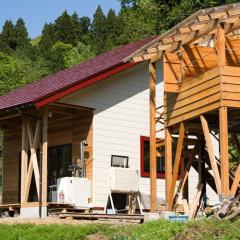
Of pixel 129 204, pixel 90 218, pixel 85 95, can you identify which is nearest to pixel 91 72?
pixel 85 95

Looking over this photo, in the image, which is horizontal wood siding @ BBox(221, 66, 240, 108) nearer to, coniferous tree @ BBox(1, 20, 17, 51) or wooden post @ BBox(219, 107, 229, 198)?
wooden post @ BBox(219, 107, 229, 198)

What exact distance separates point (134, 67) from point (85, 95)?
234 centimetres

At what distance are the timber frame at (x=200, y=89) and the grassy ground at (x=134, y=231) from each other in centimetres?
192

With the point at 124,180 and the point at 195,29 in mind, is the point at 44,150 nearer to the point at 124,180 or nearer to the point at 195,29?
the point at 124,180

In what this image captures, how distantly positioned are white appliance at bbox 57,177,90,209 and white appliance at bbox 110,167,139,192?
0.90 metres

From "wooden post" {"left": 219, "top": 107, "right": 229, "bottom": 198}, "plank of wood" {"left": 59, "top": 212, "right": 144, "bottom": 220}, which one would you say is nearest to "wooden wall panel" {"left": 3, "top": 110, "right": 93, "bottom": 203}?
"plank of wood" {"left": 59, "top": 212, "right": 144, "bottom": 220}

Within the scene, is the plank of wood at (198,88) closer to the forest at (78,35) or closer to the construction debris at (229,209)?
the construction debris at (229,209)

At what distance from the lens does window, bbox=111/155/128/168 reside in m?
19.7

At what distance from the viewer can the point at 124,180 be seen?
19.3 meters

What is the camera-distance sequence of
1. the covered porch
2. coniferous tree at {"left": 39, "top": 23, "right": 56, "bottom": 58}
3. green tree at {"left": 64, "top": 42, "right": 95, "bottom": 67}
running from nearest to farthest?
the covered porch
green tree at {"left": 64, "top": 42, "right": 95, "bottom": 67}
coniferous tree at {"left": 39, "top": 23, "right": 56, "bottom": 58}

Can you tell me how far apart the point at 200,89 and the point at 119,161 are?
6488mm

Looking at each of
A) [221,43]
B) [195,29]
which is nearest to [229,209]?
[221,43]

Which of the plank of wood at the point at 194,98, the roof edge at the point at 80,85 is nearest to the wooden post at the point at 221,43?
the plank of wood at the point at 194,98

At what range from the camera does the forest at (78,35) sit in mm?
45625
